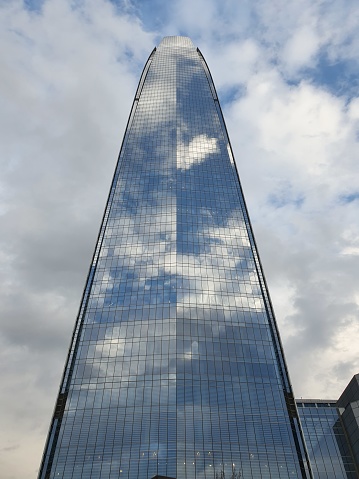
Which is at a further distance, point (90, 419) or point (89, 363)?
point (89, 363)

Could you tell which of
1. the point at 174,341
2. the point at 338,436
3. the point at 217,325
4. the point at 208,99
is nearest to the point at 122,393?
the point at 174,341

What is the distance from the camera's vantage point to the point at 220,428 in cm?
7281

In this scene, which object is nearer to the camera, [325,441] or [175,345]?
[325,441]

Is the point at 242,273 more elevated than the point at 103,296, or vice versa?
the point at 242,273

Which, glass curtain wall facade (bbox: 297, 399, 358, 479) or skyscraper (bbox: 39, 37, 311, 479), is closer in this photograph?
skyscraper (bbox: 39, 37, 311, 479)

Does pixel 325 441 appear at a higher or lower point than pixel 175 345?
lower

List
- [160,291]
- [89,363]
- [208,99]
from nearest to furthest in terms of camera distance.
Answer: [89,363] → [160,291] → [208,99]

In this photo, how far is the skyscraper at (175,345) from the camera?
230ft

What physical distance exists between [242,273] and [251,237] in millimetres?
13726

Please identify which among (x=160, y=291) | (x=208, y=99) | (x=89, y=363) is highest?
(x=208, y=99)

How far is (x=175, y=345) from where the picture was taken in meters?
84.4

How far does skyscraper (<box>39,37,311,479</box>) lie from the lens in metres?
70.2

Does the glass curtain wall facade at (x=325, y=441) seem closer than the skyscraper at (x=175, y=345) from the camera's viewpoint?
A: No

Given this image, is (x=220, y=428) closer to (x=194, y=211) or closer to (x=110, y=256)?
(x=110, y=256)
